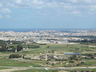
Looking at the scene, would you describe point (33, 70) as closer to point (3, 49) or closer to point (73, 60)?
point (73, 60)

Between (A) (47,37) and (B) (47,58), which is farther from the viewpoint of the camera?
(A) (47,37)

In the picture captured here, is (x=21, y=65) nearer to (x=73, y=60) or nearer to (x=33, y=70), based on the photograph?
(x=33, y=70)

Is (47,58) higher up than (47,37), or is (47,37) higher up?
(47,37)

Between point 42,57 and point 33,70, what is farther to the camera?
point 42,57

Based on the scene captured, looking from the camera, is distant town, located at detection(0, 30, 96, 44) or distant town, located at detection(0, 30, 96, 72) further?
distant town, located at detection(0, 30, 96, 44)

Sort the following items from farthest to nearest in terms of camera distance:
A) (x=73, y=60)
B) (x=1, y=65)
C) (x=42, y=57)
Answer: (x=42, y=57)
(x=73, y=60)
(x=1, y=65)

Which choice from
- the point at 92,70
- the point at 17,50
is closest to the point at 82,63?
the point at 92,70

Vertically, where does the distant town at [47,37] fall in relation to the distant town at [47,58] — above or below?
above

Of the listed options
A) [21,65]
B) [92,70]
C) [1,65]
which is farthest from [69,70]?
[1,65]

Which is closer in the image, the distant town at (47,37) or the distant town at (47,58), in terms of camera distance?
the distant town at (47,58)

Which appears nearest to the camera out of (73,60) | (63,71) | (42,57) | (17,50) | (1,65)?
(63,71)

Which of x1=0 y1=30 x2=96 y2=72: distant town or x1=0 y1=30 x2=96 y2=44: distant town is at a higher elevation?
x1=0 y1=30 x2=96 y2=44: distant town
